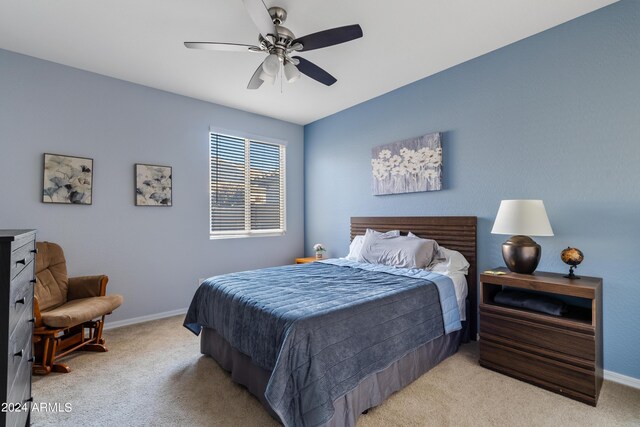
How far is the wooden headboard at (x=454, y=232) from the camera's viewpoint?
2980 millimetres

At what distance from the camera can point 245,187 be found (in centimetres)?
457

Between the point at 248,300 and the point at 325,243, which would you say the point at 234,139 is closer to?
the point at 325,243

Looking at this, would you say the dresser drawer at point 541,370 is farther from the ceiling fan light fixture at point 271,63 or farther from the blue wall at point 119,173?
the blue wall at point 119,173

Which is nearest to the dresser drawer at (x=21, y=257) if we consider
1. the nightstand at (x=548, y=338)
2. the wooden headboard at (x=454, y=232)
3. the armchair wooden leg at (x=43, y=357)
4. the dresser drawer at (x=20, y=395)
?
the dresser drawer at (x=20, y=395)

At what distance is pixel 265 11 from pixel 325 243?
11.4 ft

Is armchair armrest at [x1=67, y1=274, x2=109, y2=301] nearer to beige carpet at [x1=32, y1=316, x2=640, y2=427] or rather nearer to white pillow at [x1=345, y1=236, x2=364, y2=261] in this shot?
beige carpet at [x1=32, y1=316, x2=640, y2=427]

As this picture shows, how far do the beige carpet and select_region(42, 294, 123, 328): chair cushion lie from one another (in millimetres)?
402

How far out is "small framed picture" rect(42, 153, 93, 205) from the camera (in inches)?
118

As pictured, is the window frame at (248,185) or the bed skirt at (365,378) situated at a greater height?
the window frame at (248,185)

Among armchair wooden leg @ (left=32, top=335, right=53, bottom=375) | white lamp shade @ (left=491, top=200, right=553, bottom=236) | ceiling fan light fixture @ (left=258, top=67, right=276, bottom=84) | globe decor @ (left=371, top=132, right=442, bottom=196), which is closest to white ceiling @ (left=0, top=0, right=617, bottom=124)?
ceiling fan light fixture @ (left=258, top=67, right=276, bottom=84)

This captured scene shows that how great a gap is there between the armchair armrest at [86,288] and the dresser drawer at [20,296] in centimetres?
144

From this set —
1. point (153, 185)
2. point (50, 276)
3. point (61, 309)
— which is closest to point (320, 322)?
point (61, 309)

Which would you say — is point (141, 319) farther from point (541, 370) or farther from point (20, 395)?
point (541, 370)

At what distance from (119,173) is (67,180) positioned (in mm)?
481
